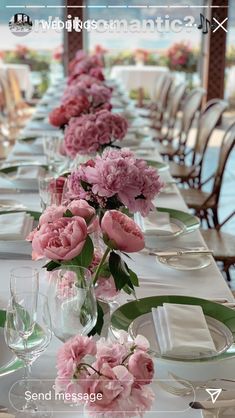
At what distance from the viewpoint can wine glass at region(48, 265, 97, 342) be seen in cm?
97

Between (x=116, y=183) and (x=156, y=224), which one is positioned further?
(x=156, y=224)

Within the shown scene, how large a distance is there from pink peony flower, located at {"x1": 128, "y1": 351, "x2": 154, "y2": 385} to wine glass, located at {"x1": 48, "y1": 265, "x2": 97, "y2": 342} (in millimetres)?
220

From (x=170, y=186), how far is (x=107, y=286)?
126cm

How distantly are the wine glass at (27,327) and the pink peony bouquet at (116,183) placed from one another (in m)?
0.30

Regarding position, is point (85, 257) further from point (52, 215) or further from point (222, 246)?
point (222, 246)

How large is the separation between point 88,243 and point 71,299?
0.11 metres

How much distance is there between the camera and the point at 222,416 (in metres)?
0.92

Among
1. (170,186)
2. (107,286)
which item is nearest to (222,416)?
(107,286)

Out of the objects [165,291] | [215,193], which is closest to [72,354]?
[165,291]

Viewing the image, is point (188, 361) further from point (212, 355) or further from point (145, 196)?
point (145, 196)

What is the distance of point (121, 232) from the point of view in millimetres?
1015

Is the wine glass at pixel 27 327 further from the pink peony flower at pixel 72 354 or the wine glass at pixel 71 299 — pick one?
the pink peony flower at pixel 72 354

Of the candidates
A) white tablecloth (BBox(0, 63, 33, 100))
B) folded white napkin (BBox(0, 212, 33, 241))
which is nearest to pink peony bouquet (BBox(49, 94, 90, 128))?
folded white napkin (BBox(0, 212, 33, 241))

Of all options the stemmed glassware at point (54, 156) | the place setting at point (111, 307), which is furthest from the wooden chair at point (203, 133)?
the place setting at point (111, 307)
